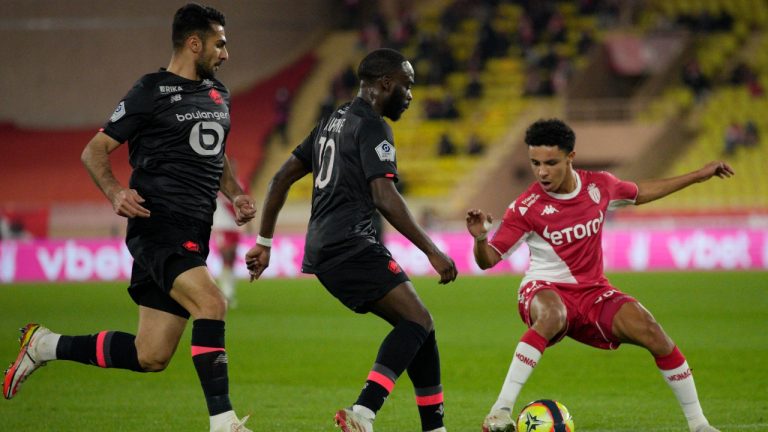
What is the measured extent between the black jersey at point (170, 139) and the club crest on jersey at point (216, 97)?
0.07 meters

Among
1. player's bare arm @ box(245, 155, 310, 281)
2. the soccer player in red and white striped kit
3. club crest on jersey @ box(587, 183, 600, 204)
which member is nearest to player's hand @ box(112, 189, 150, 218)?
player's bare arm @ box(245, 155, 310, 281)

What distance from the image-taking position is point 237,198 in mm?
6699

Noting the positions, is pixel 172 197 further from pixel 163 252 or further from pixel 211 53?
pixel 211 53

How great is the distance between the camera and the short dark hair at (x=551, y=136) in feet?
22.3

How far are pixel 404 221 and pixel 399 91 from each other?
0.78 m

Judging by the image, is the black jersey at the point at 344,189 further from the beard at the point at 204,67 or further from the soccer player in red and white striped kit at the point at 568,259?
the beard at the point at 204,67

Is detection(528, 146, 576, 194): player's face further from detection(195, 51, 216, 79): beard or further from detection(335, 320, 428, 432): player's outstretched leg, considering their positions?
detection(195, 51, 216, 79): beard

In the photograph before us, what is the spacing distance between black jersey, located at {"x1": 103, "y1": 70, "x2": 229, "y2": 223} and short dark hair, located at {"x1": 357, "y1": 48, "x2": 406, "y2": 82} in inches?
36.3

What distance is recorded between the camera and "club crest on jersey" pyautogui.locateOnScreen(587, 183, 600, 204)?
7.00m

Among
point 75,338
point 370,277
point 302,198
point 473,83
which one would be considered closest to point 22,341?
point 75,338

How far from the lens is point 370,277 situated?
6.21 m

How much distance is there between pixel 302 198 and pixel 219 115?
25.4 m

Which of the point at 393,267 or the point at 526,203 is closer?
the point at 393,267

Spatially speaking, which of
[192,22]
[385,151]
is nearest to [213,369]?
[385,151]
